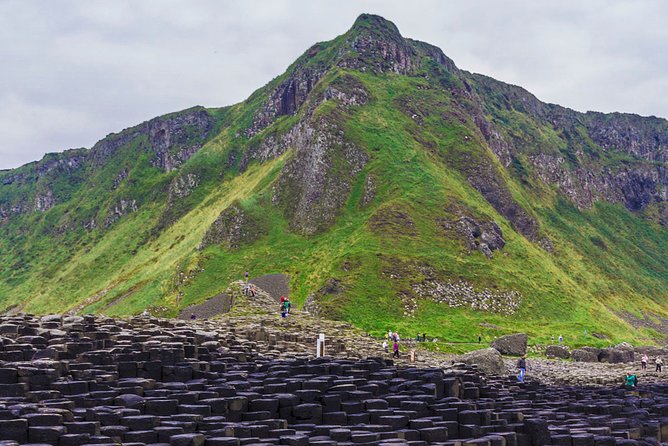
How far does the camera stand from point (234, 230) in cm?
12950

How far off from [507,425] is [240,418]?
8.77 meters

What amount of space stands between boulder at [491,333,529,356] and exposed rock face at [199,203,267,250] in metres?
64.4

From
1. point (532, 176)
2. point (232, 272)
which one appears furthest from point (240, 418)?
point (532, 176)

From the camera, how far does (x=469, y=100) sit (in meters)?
182

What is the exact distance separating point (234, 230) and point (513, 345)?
70.4 meters

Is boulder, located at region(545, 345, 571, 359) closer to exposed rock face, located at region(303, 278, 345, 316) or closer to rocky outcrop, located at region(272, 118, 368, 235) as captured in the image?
exposed rock face, located at region(303, 278, 345, 316)

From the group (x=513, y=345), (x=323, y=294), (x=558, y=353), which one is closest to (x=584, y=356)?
(x=558, y=353)

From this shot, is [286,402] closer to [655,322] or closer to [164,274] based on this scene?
[164,274]

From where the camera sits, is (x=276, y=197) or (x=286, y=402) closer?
(x=286, y=402)

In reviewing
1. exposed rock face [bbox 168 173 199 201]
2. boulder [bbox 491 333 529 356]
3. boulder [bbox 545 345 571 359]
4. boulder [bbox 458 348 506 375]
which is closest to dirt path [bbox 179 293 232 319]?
boulder [bbox 491 333 529 356]

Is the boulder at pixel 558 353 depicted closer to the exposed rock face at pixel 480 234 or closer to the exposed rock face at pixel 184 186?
the exposed rock face at pixel 480 234

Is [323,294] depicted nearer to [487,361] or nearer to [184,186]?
[487,361]

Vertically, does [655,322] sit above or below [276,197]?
below

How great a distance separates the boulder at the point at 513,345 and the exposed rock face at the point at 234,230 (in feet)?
211
